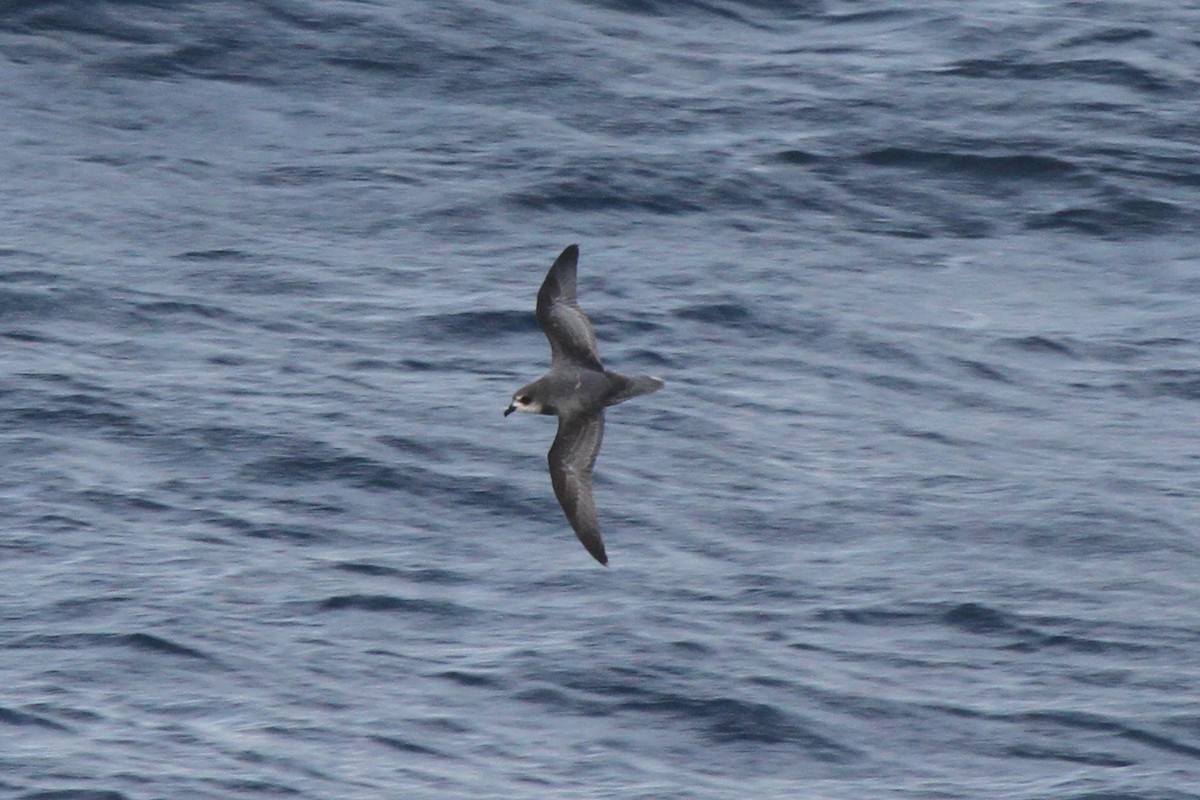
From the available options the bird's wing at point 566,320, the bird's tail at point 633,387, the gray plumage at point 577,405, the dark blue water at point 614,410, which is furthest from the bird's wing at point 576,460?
the dark blue water at point 614,410

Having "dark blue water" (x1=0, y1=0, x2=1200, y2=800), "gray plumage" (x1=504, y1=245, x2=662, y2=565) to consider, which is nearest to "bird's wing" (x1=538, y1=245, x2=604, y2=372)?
"gray plumage" (x1=504, y1=245, x2=662, y2=565)

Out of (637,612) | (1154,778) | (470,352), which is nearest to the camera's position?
(1154,778)

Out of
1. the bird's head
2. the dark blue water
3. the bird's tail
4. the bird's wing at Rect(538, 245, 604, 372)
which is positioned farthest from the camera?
the dark blue water

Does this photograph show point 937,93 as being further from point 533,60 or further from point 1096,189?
point 533,60

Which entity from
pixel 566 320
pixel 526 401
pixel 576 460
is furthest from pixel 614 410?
pixel 526 401

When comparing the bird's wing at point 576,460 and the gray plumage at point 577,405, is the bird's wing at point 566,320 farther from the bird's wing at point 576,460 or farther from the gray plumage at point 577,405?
the bird's wing at point 576,460

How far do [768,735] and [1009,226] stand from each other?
23.8 ft

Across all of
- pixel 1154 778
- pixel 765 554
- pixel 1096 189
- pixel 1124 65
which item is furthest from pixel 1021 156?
pixel 1154 778

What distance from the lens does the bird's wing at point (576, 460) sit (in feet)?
43.0

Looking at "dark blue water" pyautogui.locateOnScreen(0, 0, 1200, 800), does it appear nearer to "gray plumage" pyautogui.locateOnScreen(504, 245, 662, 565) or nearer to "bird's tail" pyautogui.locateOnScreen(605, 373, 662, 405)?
"gray plumage" pyautogui.locateOnScreen(504, 245, 662, 565)

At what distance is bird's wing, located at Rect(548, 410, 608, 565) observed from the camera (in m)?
13.1

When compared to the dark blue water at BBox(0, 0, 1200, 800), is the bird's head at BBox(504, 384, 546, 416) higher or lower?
higher

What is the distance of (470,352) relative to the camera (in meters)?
18.1

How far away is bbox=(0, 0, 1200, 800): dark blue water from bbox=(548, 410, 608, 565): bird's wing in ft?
5.34
